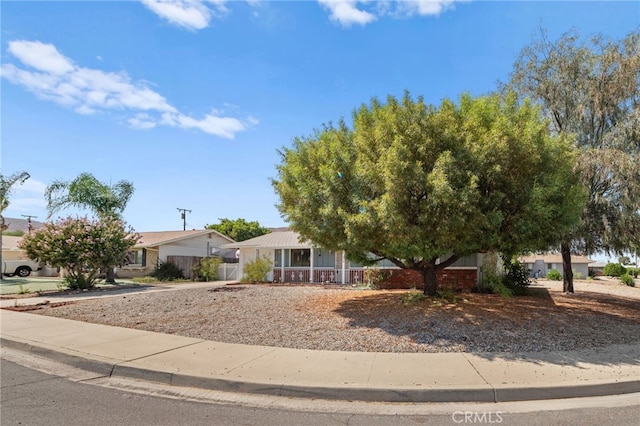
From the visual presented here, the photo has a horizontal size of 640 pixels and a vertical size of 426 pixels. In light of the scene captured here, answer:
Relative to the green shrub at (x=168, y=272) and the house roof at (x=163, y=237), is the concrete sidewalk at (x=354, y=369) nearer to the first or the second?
the green shrub at (x=168, y=272)

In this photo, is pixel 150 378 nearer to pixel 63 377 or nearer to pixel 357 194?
pixel 63 377

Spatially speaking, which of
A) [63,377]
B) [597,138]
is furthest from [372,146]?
[597,138]

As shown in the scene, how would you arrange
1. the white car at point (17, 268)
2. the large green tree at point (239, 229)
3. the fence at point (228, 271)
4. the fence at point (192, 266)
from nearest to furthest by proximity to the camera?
the fence at point (228, 271)
the fence at point (192, 266)
the white car at point (17, 268)
the large green tree at point (239, 229)

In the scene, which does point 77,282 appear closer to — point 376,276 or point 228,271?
point 228,271

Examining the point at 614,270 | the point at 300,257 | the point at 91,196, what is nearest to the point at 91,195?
the point at 91,196

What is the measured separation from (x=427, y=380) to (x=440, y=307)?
17.9ft

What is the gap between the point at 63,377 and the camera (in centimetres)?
670

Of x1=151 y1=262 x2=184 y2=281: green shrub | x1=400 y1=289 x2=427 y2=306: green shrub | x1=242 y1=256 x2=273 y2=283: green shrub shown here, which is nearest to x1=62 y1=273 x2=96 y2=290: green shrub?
x1=242 y1=256 x2=273 y2=283: green shrub

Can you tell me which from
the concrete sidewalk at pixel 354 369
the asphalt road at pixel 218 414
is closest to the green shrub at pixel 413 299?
the concrete sidewalk at pixel 354 369

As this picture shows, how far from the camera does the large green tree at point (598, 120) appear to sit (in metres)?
15.2

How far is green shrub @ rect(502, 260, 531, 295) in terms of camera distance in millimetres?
15984

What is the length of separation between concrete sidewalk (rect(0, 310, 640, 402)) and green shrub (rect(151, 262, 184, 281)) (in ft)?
75.4

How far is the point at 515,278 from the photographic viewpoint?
1642 cm

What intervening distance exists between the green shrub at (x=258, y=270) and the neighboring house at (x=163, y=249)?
1069 centimetres
